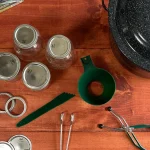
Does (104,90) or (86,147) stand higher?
(104,90)

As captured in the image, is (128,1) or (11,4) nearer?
(128,1)

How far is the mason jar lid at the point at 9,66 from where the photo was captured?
33.3 inches

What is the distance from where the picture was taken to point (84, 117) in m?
0.87

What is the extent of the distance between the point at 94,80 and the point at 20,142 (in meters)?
0.22

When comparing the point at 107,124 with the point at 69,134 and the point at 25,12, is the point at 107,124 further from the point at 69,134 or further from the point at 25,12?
the point at 25,12

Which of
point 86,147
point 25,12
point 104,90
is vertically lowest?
point 86,147

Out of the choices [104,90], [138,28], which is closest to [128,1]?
[138,28]

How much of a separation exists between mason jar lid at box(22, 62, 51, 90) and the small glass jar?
3cm

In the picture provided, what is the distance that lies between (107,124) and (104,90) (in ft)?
0.26

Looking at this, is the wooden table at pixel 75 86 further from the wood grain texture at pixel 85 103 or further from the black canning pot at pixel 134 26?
the black canning pot at pixel 134 26

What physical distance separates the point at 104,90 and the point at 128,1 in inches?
8.6

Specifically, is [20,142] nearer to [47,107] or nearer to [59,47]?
[47,107]

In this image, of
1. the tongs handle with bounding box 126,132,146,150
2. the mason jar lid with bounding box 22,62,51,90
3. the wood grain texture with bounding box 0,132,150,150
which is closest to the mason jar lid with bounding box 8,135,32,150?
the wood grain texture with bounding box 0,132,150,150

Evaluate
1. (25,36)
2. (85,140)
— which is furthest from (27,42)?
(85,140)
